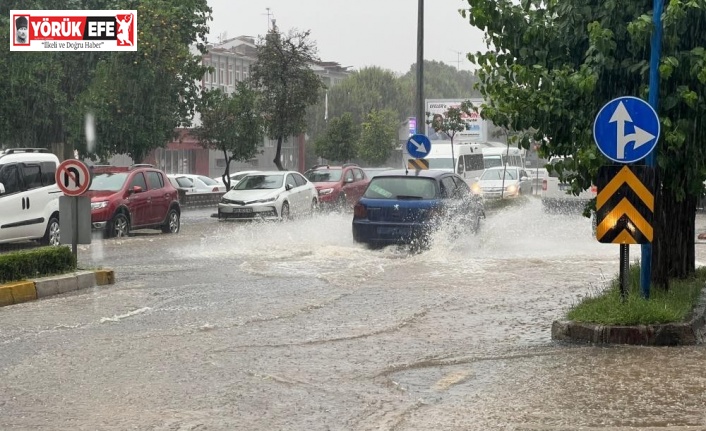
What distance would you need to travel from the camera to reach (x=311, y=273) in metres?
17.6

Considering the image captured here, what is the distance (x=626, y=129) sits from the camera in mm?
11062

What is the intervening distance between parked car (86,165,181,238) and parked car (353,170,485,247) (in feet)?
21.7

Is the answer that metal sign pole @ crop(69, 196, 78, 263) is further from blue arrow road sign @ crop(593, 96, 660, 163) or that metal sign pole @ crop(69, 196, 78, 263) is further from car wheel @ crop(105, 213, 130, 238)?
car wheel @ crop(105, 213, 130, 238)

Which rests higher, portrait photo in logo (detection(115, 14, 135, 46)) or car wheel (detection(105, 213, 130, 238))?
portrait photo in logo (detection(115, 14, 135, 46))

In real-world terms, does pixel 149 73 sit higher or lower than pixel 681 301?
higher

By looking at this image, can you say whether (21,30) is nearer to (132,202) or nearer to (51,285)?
(132,202)

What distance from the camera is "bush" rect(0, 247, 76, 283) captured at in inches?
578

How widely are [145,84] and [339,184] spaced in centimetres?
929

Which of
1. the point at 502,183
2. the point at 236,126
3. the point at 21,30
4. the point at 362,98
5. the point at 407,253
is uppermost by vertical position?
the point at 362,98

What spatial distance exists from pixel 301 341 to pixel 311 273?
21.8ft

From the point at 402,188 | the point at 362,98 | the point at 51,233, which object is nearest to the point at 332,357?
the point at 402,188

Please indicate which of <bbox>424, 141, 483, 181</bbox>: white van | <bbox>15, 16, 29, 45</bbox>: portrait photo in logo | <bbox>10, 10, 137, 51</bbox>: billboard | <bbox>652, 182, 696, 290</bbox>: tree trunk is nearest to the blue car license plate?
<bbox>652, 182, 696, 290</bbox>: tree trunk

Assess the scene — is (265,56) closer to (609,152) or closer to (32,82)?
(32,82)

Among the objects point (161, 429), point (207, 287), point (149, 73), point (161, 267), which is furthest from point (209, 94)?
point (161, 429)
